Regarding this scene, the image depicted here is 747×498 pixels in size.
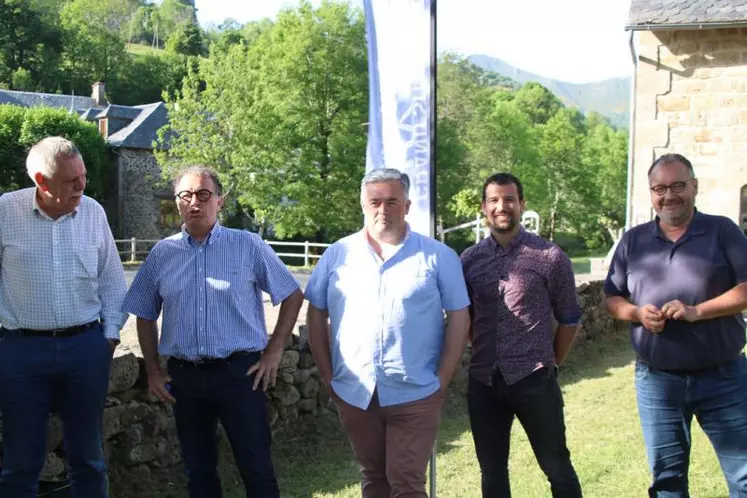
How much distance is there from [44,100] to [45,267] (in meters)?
48.7

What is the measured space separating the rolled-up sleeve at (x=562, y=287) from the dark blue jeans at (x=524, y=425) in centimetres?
30

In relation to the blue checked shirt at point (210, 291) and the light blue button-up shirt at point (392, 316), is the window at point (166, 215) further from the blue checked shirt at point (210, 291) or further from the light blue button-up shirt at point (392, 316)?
the light blue button-up shirt at point (392, 316)

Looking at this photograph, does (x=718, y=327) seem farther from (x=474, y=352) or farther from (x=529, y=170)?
(x=529, y=170)

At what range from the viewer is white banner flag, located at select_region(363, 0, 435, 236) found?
479 cm

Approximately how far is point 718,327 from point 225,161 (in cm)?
3210

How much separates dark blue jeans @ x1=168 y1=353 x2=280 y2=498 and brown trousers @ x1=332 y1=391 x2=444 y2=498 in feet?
1.39

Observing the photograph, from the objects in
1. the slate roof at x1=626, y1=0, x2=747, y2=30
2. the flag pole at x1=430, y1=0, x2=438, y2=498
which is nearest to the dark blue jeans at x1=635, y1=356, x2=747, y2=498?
the flag pole at x1=430, y1=0, x2=438, y2=498

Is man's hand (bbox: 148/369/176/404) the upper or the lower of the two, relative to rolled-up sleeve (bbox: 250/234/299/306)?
lower

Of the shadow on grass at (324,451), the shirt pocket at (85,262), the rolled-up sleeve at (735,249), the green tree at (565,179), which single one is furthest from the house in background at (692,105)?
the green tree at (565,179)

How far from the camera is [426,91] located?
483cm

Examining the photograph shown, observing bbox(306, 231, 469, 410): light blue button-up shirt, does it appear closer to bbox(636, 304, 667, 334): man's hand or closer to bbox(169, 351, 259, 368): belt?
bbox(169, 351, 259, 368): belt

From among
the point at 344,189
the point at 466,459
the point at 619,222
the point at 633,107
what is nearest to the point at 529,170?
the point at 619,222

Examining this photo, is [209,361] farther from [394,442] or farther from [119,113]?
[119,113]

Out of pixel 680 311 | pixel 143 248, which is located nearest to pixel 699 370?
pixel 680 311
